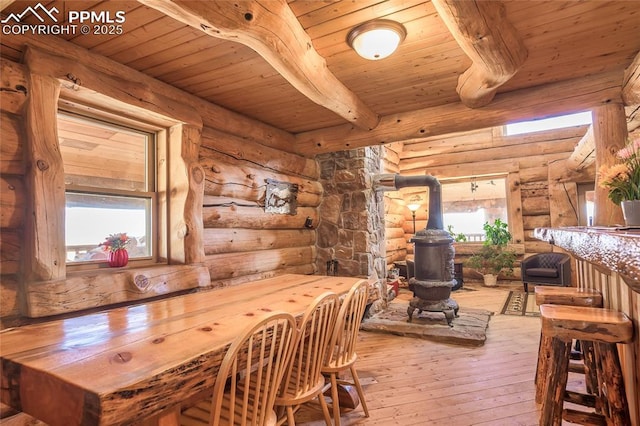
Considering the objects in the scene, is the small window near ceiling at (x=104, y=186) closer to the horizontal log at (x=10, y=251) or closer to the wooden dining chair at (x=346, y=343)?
the horizontal log at (x=10, y=251)

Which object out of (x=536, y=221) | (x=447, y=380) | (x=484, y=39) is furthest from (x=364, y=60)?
(x=536, y=221)

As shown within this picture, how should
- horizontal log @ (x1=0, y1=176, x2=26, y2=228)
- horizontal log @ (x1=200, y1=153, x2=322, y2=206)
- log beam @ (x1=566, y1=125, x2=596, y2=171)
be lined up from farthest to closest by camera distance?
log beam @ (x1=566, y1=125, x2=596, y2=171) → horizontal log @ (x1=200, y1=153, x2=322, y2=206) → horizontal log @ (x1=0, y1=176, x2=26, y2=228)

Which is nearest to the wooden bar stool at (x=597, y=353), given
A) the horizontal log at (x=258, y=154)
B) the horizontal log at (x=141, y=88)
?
the horizontal log at (x=258, y=154)

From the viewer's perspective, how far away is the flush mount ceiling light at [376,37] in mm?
1987

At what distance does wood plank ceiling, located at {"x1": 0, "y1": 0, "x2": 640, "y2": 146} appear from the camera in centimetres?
189

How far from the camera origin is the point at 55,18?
1905 millimetres

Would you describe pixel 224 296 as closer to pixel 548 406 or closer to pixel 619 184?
pixel 548 406

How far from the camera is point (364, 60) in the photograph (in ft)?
8.05

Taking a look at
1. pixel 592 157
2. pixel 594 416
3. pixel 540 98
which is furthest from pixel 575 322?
pixel 592 157

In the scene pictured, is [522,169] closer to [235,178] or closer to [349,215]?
[349,215]

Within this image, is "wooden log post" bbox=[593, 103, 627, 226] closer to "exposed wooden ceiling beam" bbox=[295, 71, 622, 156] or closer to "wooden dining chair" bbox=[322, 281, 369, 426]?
"exposed wooden ceiling beam" bbox=[295, 71, 622, 156]

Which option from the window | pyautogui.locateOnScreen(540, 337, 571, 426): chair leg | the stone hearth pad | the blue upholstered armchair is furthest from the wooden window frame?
the window

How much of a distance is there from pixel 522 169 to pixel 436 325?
13.4 ft

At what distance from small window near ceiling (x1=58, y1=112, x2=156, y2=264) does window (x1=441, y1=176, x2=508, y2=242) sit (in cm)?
617
